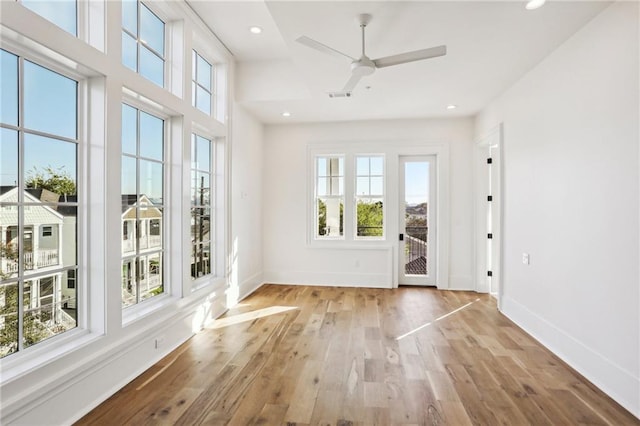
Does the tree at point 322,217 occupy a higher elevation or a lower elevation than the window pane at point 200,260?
higher

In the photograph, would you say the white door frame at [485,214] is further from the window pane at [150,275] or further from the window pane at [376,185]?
the window pane at [150,275]

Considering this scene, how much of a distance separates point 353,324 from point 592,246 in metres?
2.33

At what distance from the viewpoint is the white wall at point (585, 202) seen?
2.19 m

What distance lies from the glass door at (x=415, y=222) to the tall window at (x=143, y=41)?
Result: 12.7 feet

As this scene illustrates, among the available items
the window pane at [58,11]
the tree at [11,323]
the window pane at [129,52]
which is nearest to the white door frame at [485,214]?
the window pane at [129,52]

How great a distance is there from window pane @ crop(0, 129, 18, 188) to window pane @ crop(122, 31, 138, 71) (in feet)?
3.52

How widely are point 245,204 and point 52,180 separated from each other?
115 inches

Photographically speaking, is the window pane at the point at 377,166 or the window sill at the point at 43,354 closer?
the window sill at the point at 43,354

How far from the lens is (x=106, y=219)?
2.24 m

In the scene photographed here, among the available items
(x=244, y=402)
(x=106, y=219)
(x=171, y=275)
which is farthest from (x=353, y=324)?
(x=106, y=219)

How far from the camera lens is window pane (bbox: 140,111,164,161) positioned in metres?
2.86

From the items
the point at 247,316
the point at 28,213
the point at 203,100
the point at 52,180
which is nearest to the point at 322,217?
the point at 247,316

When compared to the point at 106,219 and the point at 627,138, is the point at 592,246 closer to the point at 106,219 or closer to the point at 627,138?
the point at 627,138

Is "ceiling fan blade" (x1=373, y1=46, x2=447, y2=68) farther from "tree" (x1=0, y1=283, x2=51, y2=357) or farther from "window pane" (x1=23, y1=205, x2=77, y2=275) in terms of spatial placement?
"tree" (x1=0, y1=283, x2=51, y2=357)
